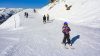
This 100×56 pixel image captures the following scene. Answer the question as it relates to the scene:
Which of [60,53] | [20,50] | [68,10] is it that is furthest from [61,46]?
[68,10]

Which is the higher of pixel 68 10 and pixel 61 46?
pixel 68 10

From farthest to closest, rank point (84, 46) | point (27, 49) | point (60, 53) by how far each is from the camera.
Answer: point (84, 46), point (27, 49), point (60, 53)

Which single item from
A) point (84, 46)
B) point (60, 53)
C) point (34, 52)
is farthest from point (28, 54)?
point (84, 46)

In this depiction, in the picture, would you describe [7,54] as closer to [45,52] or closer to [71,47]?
[45,52]

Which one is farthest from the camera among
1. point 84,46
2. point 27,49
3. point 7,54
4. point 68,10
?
point 68,10

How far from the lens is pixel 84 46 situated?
15711 millimetres

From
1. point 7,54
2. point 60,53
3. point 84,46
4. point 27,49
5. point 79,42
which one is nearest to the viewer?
point 7,54

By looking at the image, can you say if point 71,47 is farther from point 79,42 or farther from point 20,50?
point 20,50

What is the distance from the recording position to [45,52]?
14.0 metres

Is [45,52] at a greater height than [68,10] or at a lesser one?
lesser

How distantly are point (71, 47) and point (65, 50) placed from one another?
27.1 inches

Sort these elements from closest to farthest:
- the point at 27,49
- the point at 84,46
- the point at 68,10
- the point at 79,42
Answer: the point at 27,49, the point at 84,46, the point at 79,42, the point at 68,10

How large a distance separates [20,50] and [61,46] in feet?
11.3

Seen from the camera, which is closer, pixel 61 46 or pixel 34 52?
pixel 34 52
